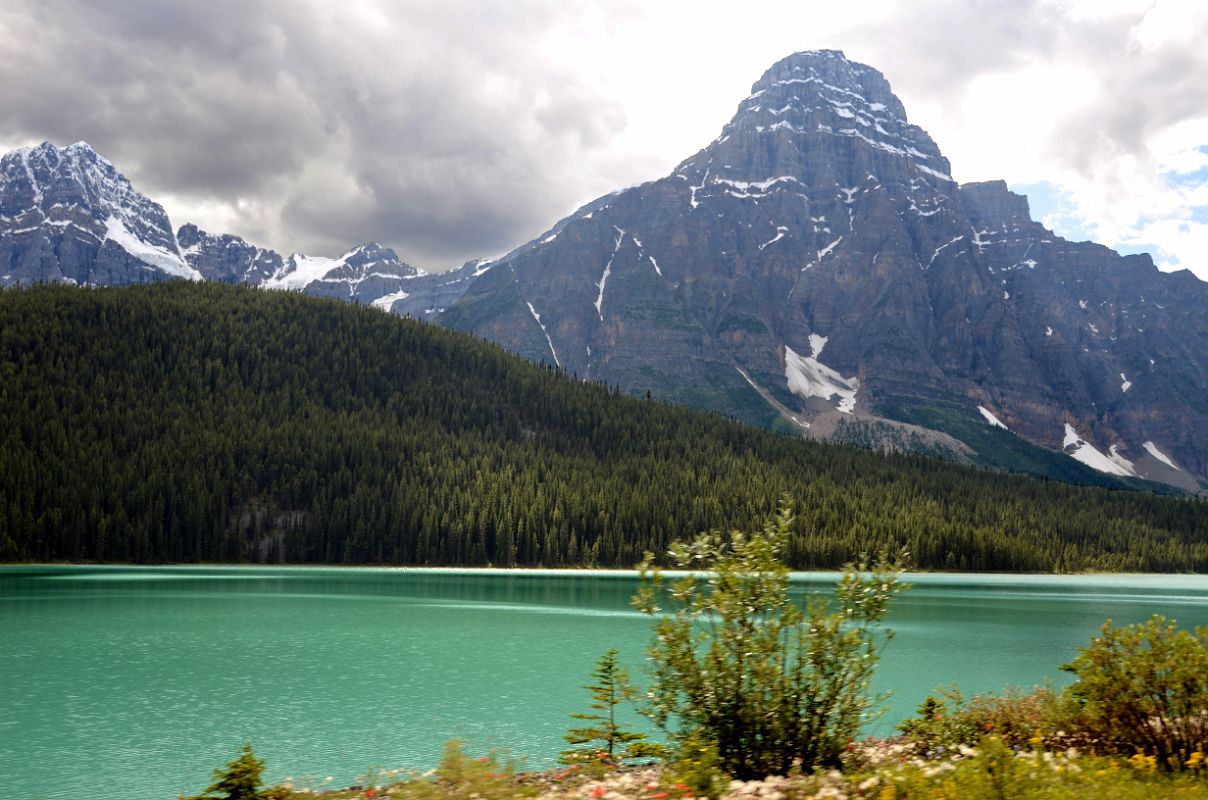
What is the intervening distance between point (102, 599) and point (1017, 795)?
9981cm

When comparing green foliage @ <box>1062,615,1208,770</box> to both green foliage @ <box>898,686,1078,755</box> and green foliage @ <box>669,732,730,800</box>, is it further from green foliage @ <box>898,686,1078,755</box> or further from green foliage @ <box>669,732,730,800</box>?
green foliage @ <box>669,732,730,800</box>

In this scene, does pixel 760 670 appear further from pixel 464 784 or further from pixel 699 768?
pixel 464 784

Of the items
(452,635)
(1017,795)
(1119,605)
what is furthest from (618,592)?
(1017,795)

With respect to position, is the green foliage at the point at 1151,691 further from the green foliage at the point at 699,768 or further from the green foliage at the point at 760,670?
the green foliage at the point at 699,768

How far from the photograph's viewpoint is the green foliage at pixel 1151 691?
54.7 ft

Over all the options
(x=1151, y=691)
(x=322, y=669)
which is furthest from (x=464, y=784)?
(x=322, y=669)

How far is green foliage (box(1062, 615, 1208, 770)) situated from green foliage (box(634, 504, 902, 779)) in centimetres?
475

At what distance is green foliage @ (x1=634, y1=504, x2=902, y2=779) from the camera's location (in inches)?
691

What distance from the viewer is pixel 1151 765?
15859 millimetres

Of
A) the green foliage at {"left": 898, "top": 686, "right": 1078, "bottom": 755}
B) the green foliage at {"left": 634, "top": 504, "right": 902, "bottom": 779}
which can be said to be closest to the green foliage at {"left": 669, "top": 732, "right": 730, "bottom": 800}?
the green foliage at {"left": 634, "top": 504, "right": 902, "bottom": 779}

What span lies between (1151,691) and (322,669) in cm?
4275

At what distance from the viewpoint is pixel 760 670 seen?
687 inches

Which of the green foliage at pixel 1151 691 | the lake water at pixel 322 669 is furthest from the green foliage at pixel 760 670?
the lake water at pixel 322 669

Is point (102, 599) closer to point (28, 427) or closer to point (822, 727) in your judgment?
point (822, 727)
